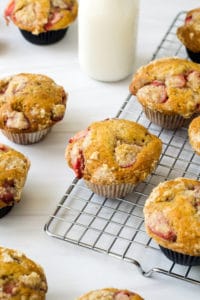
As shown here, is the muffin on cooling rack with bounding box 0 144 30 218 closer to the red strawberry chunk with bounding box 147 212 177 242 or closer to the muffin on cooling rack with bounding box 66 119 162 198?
the muffin on cooling rack with bounding box 66 119 162 198

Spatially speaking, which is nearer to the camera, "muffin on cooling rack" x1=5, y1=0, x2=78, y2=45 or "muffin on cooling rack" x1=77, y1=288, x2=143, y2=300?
"muffin on cooling rack" x1=77, y1=288, x2=143, y2=300

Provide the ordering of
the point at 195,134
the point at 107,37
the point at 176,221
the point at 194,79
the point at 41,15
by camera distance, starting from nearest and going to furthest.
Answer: the point at 176,221, the point at 195,134, the point at 194,79, the point at 107,37, the point at 41,15

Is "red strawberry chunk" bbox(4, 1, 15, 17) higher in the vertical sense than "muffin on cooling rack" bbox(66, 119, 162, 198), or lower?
higher

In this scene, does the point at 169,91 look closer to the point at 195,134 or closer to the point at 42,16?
the point at 195,134

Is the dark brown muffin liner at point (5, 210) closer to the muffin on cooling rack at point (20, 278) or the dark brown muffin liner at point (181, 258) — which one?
the muffin on cooling rack at point (20, 278)

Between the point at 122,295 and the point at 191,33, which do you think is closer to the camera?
the point at 122,295

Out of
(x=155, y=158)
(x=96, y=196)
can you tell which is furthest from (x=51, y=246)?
(x=155, y=158)

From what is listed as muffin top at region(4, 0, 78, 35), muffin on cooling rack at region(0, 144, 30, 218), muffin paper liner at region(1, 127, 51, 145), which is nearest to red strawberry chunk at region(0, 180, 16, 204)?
muffin on cooling rack at region(0, 144, 30, 218)

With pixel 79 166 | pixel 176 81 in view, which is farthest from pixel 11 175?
pixel 176 81

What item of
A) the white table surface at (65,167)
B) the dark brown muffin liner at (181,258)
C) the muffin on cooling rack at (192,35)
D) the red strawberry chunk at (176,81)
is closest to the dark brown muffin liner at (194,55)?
the muffin on cooling rack at (192,35)
